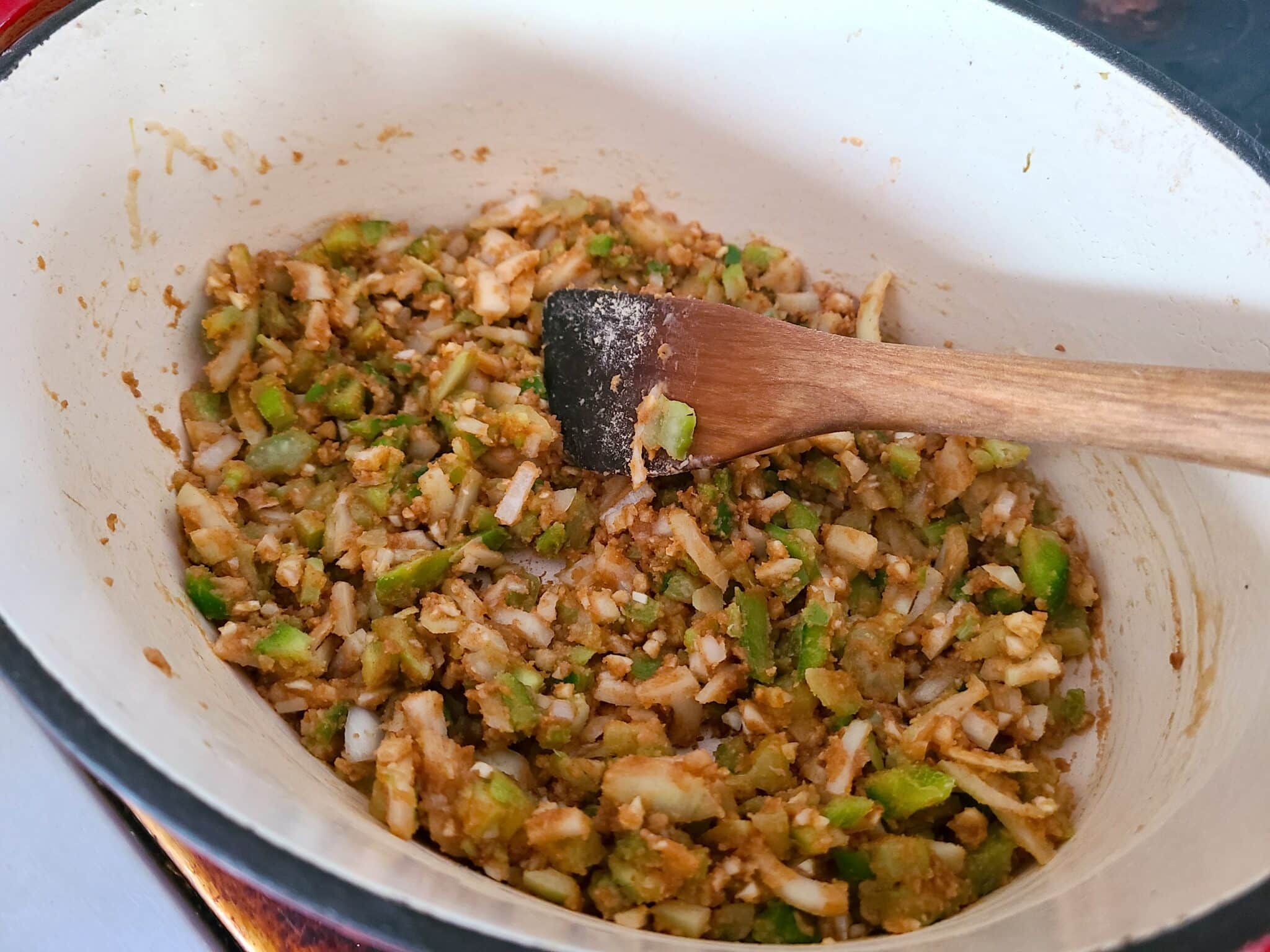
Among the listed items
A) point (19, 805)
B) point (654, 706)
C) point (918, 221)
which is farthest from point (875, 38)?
point (19, 805)

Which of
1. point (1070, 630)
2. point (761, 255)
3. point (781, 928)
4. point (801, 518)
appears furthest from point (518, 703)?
point (761, 255)

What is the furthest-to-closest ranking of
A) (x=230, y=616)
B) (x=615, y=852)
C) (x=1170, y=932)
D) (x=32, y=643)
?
(x=230, y=616) < (x=615, y=852) < (x=32, y=643) < (x=1170, y=932)

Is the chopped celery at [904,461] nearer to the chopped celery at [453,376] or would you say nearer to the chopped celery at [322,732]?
the chopped celery at [453,376]

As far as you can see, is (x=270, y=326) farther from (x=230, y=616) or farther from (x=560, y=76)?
(x=560, y=76)

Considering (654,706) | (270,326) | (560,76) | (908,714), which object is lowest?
(908,714)

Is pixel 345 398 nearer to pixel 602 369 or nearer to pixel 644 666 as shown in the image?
pixel 602 369

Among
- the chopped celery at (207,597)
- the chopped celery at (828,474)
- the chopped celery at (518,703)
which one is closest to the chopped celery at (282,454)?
the chopped celery at (207,597)
